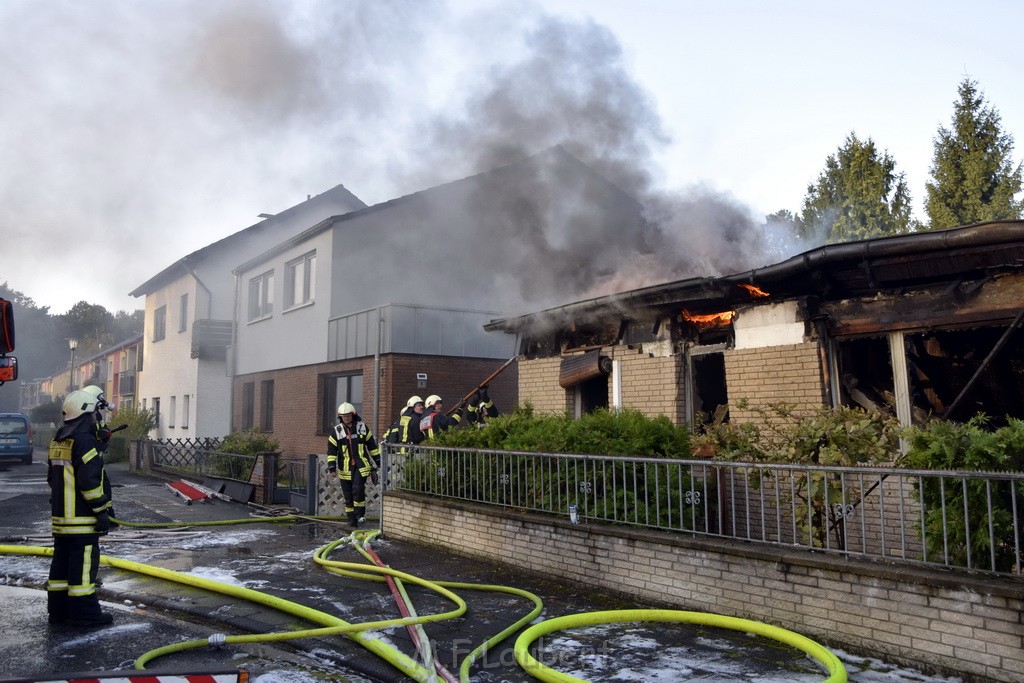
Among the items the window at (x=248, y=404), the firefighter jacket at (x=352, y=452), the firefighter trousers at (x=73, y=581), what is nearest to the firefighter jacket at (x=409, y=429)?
the firefighter jacket at (x=352, y=452)

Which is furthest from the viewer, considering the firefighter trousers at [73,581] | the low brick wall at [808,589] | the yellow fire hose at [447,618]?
the firefighter trousers at [73,581]

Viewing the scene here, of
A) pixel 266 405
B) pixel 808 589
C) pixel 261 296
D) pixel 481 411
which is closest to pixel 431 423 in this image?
pixel 481 411

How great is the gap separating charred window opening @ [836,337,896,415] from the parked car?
25.7m

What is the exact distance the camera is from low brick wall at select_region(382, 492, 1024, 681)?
4.06 metres

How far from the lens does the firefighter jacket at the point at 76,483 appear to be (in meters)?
5.68

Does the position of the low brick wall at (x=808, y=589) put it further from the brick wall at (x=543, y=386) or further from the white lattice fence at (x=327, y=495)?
the white lattice fence at (x=327, y=495)

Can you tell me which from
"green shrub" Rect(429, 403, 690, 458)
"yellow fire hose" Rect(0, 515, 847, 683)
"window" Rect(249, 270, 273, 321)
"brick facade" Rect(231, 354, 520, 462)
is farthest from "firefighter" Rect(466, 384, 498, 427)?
"window" Rect(249, 270, 273, 321)

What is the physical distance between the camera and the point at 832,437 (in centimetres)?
550

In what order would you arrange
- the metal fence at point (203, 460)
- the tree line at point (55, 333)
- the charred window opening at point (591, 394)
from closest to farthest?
1. the charred window opening at point (591, 394)
2. the metal fence at point (203, 460)
3. the tree line at point (55, 333)

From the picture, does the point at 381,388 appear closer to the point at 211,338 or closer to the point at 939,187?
the point at 211,338

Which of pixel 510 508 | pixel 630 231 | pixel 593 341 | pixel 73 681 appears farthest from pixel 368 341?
pixel 73 681

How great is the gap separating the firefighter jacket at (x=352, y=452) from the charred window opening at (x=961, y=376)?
256 inches

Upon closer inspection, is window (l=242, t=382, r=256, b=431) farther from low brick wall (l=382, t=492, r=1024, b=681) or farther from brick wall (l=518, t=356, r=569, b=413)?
low brick wall (l=382, t=492, r=1024, b=681)

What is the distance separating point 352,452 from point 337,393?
7867mm
